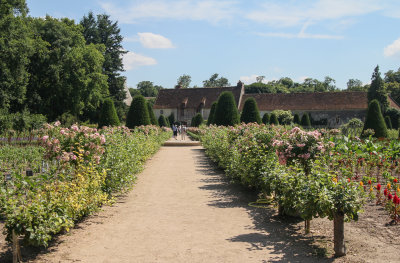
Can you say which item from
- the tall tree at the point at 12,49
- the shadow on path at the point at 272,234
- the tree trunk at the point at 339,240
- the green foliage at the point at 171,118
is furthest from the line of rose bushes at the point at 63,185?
the green foliage at the point at 171,118

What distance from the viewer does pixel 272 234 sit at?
5.22 metres

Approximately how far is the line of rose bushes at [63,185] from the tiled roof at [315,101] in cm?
4690

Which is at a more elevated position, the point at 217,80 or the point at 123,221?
the point at 217,80

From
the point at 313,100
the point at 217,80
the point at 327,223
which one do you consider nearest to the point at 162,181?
the point at 327,223

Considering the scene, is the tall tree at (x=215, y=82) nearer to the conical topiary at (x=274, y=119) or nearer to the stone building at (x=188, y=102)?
the stone building at (x=188, y=102)

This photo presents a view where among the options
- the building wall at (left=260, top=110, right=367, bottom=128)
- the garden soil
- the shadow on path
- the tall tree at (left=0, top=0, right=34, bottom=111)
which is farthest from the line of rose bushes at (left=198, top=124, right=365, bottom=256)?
the building wall at (left=260, top=110, right=367, bottom=128)

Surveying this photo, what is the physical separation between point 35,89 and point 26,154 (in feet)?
71.6

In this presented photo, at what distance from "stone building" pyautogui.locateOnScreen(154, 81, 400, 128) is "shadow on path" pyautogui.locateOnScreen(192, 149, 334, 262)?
150 feet

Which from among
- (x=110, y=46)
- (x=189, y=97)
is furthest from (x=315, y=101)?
(x=110, y=46)

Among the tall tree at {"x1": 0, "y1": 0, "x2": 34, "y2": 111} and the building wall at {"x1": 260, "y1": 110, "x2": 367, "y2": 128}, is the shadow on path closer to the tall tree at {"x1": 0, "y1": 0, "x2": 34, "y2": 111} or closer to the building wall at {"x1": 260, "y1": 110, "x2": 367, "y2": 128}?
the tall tree at {"x1": 0, "y1": 0, "x2": 34, "y2": 111}

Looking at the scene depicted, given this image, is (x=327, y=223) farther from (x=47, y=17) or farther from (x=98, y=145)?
(x=47, y=17)

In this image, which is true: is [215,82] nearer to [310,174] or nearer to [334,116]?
[334,116]

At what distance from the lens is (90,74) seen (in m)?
32.4

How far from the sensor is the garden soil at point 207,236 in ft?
14.1
